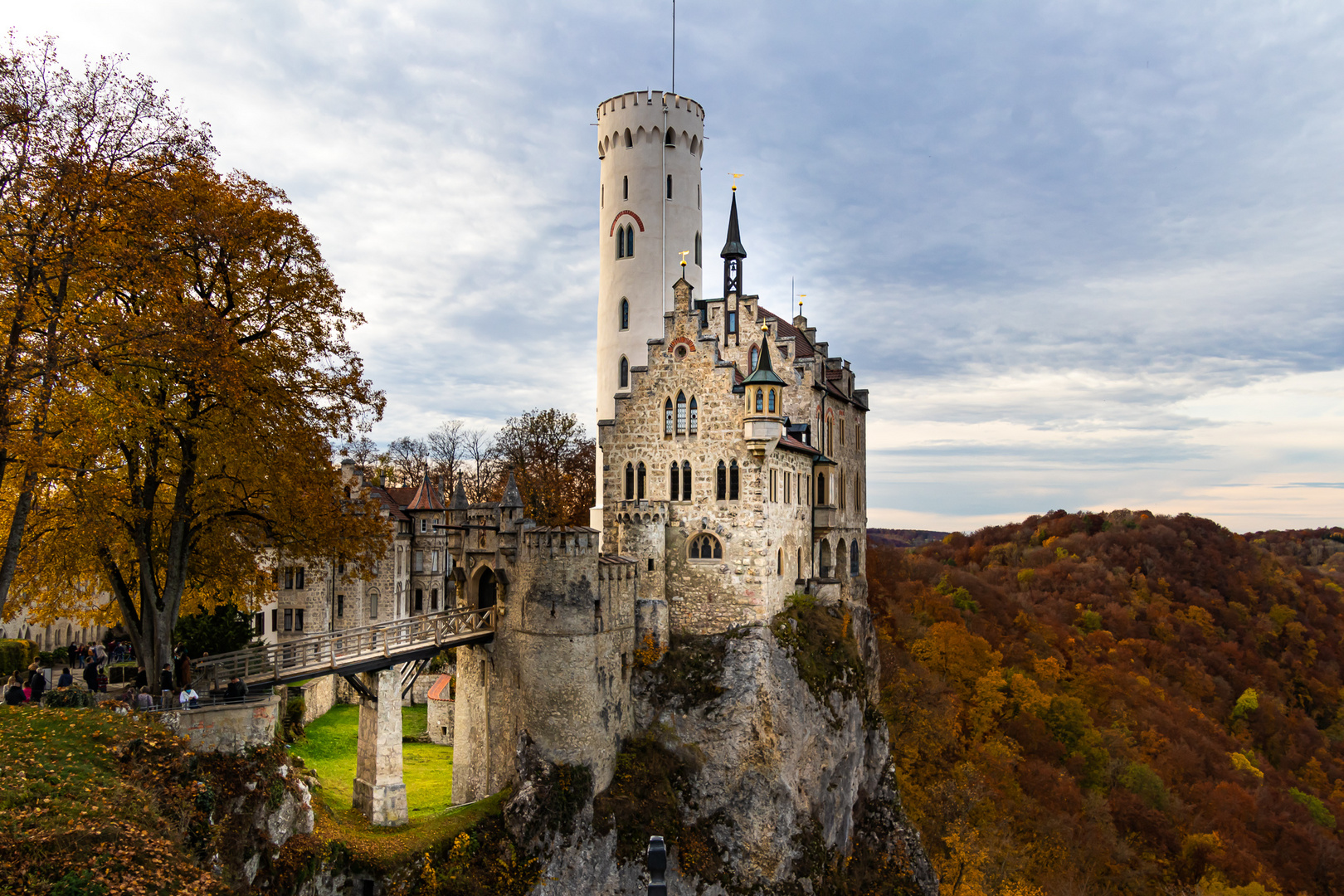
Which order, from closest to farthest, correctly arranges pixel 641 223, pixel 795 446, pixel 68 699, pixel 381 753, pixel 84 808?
1. pixel 84 808
2. pixel 68 699
3. pixel 381 753
4. pixel 795 446
5. pixel 641 223

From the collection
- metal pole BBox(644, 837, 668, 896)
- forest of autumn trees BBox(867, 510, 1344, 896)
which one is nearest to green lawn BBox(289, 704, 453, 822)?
metal pole BBox(644, 837, 668, 896)

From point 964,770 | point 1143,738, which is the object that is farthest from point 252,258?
point 1143,738

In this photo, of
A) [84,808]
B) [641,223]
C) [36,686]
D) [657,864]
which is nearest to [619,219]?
[641,223]

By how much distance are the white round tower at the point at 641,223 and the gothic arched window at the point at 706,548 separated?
30.3 ft

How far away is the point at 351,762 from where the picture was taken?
3453 cm

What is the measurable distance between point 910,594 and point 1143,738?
2248 centimetres

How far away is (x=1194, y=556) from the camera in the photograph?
114250mm

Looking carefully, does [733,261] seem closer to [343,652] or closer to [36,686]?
[343,652]

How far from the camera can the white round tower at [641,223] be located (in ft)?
130

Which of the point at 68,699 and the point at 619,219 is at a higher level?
the point at 619,219

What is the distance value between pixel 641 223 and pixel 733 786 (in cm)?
2587

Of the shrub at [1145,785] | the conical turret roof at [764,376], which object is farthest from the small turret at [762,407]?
the shrub at [1145,785]

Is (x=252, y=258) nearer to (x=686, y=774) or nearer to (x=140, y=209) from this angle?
(x=140, y=209)

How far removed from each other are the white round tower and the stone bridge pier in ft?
55.2
